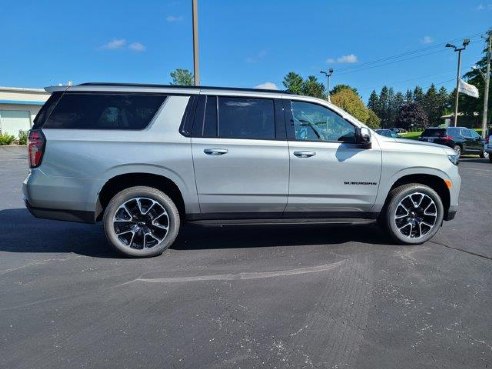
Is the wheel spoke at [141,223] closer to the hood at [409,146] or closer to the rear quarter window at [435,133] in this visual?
the hood at [409,146]

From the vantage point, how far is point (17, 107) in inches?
1366

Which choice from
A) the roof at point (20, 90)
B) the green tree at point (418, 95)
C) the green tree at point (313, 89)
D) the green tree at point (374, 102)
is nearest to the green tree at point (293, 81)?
the green tree at point (313, 89)

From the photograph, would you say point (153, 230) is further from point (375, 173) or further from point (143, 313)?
point (375, 173)

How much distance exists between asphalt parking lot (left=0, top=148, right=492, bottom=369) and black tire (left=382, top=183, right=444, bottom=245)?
0.57ft

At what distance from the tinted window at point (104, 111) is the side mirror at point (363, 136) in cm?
240

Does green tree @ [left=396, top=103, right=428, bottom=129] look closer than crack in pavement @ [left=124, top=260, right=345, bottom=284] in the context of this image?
No

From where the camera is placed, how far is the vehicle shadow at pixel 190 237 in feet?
16.7

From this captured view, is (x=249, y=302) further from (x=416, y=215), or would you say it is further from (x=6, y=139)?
(x=6, y=139)

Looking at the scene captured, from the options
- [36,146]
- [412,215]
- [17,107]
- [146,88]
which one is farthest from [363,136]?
[17,107]

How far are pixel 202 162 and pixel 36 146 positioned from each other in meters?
1.85

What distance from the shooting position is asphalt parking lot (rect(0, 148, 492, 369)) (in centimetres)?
276

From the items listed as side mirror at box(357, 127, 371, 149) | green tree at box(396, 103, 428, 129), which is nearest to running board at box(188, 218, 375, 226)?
side mirror at box(357, 127, 371, 149)

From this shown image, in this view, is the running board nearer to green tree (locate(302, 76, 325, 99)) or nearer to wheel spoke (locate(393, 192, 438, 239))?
Result: wheel spoke (locate(393, 192, 438, 239))

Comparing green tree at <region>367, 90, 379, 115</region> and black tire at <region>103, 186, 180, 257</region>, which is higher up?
green tree at <region>367, 90, 379, 115</region>
